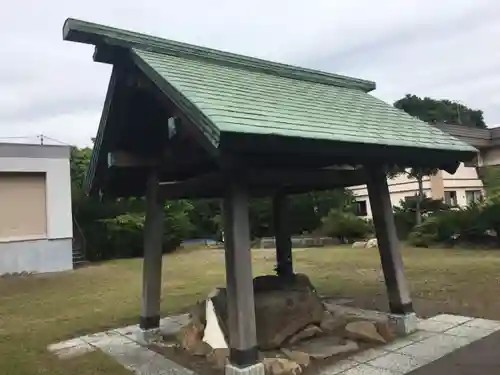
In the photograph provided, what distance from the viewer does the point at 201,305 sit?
6359 millimetres

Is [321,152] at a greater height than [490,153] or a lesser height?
lesser

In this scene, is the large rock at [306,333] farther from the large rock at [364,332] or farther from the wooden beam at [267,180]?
the wooden beam at [267,180]

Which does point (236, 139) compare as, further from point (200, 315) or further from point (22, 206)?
point (22, 206)

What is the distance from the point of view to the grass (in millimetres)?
6211

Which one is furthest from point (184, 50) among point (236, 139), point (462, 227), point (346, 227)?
point (346, 227)

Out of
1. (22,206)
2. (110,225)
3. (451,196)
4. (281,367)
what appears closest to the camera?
(281,367)

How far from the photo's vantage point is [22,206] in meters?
15.8

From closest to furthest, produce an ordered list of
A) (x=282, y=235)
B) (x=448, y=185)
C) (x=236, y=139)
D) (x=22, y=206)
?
1. (x=236, y=139)
2. (x=282, y=235)
3. (x=22, y=206)
4. (x=448, y=185)

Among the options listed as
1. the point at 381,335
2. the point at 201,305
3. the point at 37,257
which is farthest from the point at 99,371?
the point at 37,257

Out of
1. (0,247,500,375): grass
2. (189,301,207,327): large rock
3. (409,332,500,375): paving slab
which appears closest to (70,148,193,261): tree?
(0,247,500,375): grass

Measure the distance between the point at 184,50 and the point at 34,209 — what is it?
13.0 meters

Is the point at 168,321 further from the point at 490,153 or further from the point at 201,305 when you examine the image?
the point at 490,153

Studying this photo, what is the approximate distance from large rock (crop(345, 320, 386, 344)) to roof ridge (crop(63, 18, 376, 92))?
3.47m

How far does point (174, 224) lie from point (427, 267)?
13358 mm
